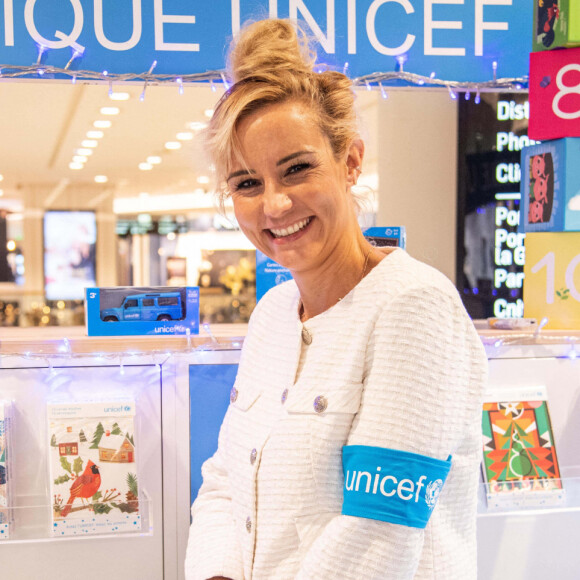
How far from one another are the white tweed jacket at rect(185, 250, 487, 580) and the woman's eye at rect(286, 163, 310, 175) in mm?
188

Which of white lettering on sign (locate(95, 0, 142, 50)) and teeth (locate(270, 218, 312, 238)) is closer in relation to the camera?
teeth (locate(270, 218, 312, 238))

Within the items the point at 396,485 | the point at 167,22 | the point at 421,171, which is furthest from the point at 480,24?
the point at 421,171

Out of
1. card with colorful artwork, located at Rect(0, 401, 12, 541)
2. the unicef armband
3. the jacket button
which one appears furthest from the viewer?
card with colorful artwork, located at Rect(0, 401, 12, 541)

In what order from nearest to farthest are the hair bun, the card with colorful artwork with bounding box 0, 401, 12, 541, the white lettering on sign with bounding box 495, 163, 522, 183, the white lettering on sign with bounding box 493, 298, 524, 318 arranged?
the hair bun
the card with colorful artwork with bounding box 0, 401, 12, 541
the white lettering on sign with bounding box 493, 298, 524, 318
the white lettering on sign with bounding box 495, 163, 522, 183

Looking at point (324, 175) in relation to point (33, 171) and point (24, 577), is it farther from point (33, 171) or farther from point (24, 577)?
point (33, 171)

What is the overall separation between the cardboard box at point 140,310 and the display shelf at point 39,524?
403 mm

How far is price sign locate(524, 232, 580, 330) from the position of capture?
1.82 meters

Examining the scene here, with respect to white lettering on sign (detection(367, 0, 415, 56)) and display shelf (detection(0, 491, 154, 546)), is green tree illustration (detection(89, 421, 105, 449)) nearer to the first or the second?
display shelf (detection(0, 491, 154, 546))

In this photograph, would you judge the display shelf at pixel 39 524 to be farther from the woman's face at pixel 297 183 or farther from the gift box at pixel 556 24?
the gift box at pixel 556 24

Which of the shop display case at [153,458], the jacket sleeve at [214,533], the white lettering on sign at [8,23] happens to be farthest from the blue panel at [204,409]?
the white lettering on sign at [8,23]

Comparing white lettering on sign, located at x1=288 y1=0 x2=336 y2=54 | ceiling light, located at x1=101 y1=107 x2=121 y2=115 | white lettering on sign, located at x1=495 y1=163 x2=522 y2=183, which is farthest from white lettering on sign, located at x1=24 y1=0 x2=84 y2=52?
ceiling light, located at x1=101 y1=107 x2=121 y2=115

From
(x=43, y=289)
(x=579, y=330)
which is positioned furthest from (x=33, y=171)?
(x=579, y=330)

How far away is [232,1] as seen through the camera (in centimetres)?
185

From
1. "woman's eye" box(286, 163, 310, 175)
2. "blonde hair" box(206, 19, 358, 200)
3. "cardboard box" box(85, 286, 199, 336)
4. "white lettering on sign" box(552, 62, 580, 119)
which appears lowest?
"cardboard box" box(85, 286, 199, 336)
